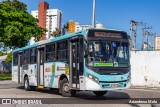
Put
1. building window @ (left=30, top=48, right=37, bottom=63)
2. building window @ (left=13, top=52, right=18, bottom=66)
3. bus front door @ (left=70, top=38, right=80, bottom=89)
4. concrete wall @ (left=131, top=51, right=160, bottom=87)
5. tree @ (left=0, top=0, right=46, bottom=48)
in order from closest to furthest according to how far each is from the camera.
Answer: bus front door @ (left=70, top=38, right=80, bottom=89) → building window @ (left=30, top=48, right=37, bottom=63) → building window @ (left=13, top=52, right=18, bottom=66) → concrete wall @ (left=131, top=51, right=160, bottom=87) → tree @ (left=0, top=0, right=46, bottom=48)

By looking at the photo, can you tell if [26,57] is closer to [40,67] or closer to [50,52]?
[40,67]

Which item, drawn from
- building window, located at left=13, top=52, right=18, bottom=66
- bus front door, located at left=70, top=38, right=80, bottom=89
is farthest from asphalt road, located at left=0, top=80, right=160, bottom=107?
building window, located at left=13, top=52, right=18, bottom=66

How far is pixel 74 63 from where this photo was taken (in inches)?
648

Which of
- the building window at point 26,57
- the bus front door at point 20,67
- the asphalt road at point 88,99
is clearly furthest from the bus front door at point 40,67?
the bus front door at point 20,67

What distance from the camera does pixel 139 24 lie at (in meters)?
61.6

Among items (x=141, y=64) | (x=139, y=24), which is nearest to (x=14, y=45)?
(x=141, y=64)

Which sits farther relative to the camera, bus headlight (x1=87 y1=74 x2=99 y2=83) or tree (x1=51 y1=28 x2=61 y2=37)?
tree (x1=51 y1=28 x2=61 y2=37)

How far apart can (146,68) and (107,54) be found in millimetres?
15352

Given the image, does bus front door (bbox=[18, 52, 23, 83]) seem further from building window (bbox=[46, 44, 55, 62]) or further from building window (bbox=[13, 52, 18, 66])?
building window (bbox=[46, 44, 55, 62])

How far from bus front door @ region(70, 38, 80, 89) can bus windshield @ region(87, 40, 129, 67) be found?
0.93 meters

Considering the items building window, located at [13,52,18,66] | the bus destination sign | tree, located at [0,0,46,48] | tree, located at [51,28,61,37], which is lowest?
building window, located at [13,52,18,66]

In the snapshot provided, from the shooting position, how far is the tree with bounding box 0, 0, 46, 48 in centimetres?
4278

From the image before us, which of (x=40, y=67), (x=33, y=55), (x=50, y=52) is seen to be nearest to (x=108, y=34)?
(x=50, y=52)

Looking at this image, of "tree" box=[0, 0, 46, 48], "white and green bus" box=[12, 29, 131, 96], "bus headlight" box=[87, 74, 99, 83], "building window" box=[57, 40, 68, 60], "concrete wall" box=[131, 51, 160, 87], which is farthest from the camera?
"tree" box=[0, 0, 46, 48]
